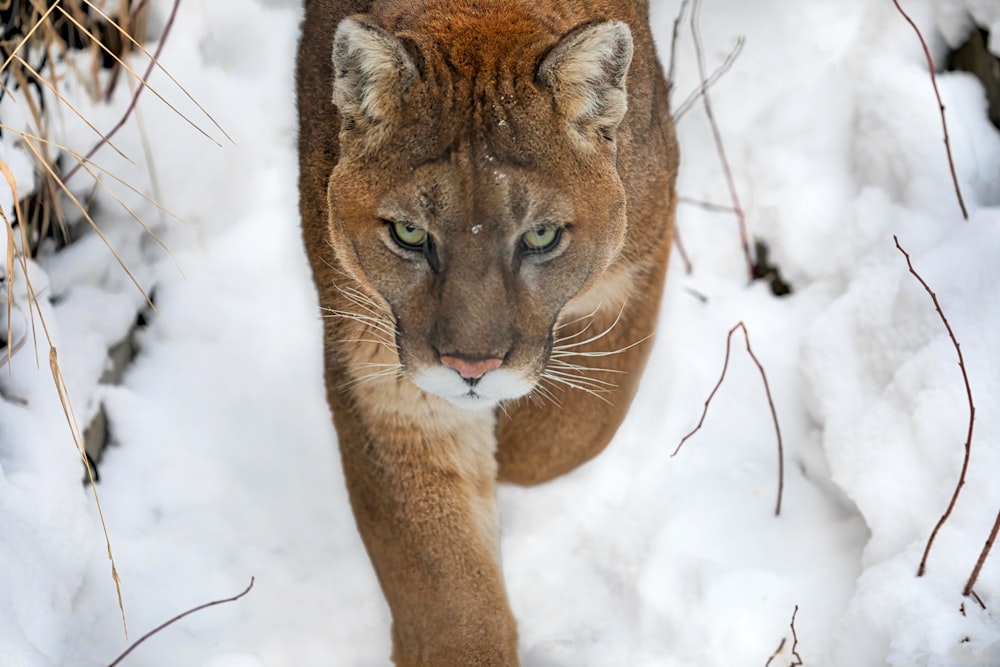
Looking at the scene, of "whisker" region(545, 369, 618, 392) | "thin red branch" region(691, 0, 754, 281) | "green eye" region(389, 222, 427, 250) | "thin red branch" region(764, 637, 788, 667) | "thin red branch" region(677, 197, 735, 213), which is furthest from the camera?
"thin red branch" region(677, 197, 735, 213)

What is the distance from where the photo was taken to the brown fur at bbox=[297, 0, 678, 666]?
2.88m

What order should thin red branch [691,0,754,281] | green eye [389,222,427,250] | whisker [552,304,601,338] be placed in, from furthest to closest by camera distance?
thin red branch [691,0,754,281]
whisker [552,304,601,338]
green eye [389,222,427,250]

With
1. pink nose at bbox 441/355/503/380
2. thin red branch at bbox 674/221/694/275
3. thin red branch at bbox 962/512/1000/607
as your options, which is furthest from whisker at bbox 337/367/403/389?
thin red branch at bbox 674/221/694/275

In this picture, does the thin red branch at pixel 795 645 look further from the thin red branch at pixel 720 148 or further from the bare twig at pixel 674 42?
the bare twig at pixel 674 42

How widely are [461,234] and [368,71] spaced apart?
1.44 ft

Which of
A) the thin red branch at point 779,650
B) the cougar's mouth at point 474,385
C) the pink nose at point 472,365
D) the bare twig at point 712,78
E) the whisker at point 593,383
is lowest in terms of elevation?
the thin red branch at point 779,650

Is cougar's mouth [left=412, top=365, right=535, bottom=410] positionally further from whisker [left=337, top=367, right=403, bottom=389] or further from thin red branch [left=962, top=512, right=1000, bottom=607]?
thin red branch [left=962, top=512, right=1000, bottom=607]

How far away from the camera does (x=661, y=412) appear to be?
14.4 ft

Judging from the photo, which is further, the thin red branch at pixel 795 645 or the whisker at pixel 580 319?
the whisker at pixel 580 319

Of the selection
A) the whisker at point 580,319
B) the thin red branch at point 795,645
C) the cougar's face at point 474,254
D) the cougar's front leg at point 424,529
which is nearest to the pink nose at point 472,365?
the cougar's face at point 474,254

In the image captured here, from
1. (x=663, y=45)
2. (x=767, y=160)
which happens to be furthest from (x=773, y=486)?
(x=663, y=45)

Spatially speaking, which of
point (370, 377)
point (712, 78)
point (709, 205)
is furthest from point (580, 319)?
point (712, 78)

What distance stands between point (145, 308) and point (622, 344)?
1909mm

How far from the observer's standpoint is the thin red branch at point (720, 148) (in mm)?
4832
